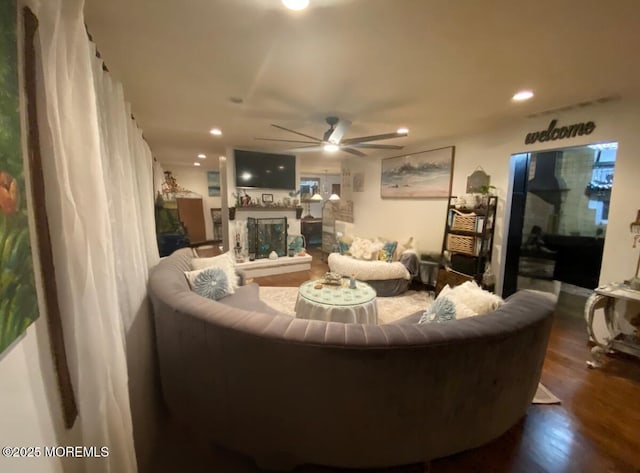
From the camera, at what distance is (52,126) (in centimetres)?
81

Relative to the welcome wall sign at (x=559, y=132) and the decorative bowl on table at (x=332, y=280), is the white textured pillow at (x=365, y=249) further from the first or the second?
the welcome wall sign at (x=559, y=132)

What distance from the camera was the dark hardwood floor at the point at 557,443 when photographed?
1.48m

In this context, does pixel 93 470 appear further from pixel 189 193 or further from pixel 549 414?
pixel 189 193

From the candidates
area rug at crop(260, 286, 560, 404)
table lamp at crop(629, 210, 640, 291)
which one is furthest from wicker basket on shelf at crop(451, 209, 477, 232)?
table lamp at crop(629, 210, 640, 291)

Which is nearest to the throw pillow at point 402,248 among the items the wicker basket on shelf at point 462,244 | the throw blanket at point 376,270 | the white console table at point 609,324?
the throw blanket at point 376,270

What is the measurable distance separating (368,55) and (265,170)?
3604 millimetres

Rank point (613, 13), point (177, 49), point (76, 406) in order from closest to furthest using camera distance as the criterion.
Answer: point (76, 406) → point (613, 13) → point (177, 49)

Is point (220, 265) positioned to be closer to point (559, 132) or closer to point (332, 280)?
point (332, 280)

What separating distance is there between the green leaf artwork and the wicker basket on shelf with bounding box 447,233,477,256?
3891 mm

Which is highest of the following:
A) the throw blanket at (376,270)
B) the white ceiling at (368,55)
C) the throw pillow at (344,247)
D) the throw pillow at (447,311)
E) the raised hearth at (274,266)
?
the white ceiling at (368,55)

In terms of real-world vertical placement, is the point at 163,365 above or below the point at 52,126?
below

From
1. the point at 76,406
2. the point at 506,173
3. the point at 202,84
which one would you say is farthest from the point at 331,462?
the point at 506,173

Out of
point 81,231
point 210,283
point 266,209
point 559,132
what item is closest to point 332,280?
point 210,283

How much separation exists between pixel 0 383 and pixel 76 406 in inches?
15.9
